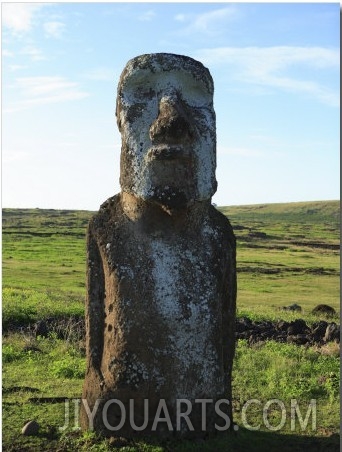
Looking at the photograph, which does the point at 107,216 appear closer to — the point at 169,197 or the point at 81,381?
the point at 169,197

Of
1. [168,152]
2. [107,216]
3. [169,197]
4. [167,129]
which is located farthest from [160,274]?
[167,129]

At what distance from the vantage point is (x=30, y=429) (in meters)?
6.24

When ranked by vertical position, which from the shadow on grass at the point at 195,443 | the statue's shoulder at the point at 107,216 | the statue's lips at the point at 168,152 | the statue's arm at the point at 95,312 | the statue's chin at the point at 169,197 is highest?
the statue's lips at the point at 168,152

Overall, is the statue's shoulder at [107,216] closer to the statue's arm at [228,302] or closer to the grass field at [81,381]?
the statue's arm at [228,302]

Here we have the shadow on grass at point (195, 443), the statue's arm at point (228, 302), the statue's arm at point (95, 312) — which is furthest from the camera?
the statue's arm at point (228, 302)

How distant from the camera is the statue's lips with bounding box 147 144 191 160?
5.68 m

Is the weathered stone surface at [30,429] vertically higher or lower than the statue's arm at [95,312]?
lower

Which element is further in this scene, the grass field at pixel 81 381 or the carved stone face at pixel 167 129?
the grass field at pixel 81 381

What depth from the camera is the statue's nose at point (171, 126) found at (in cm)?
570

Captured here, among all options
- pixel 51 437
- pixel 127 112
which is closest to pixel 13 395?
pixel 51 437

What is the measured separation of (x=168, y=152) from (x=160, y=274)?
1.10 m

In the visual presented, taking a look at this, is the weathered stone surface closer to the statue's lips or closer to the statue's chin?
the statue's chin

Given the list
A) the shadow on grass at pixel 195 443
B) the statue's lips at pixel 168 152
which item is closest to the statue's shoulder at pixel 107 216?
the statue's lips at pixel 168 152

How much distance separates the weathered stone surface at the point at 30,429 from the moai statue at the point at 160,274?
1.84 ft
